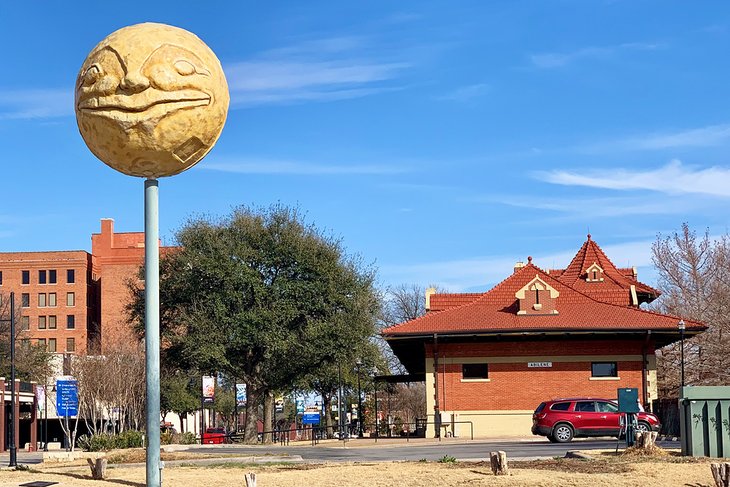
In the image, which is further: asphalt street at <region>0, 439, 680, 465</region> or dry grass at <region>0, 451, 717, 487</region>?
asphalt street at <region>0, 439, 680, 465</region>

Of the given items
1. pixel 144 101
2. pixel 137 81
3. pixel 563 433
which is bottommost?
pixel 563 433

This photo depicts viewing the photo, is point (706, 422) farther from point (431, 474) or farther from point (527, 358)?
point (527, 358)

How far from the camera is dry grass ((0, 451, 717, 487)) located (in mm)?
17266

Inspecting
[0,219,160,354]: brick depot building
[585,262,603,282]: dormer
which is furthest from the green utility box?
[0,219,160,354]: brick depot building

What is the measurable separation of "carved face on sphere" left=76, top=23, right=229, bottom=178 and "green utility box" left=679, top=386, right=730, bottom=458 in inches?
505

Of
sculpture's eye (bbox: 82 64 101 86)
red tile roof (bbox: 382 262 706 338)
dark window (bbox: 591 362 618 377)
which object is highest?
sculpture's eye (bbox: 82 64 101 86)

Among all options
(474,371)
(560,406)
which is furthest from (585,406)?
(474,371)

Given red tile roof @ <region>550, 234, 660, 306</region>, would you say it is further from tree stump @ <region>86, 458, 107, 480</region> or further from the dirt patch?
tree stump @ <region>86, 458, 107, 480</region>

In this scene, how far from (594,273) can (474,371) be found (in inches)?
613

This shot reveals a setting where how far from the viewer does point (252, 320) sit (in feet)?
158

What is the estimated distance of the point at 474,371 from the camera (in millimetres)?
45688

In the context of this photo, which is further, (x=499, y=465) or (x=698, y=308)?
(x=698, y=308)

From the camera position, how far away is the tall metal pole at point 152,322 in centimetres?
1570

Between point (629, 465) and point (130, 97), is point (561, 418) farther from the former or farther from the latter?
point (130, 97)
